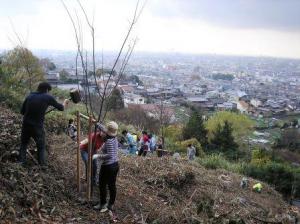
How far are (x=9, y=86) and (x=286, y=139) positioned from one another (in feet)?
94.1

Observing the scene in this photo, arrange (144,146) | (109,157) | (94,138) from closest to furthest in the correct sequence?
(109,157), (94,138), (144,146)

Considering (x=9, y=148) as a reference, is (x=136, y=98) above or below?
below

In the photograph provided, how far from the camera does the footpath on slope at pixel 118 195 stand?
482cm

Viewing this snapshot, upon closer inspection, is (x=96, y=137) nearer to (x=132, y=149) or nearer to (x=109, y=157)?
(x=109, y=157)

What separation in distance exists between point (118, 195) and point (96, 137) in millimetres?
1189

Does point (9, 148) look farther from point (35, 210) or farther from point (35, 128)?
point (35, 210)

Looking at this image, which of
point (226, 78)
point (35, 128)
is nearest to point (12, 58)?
point (35, 128)

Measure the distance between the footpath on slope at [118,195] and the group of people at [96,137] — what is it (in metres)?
0.28

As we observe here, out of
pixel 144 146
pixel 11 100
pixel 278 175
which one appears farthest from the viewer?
pixel 278 175

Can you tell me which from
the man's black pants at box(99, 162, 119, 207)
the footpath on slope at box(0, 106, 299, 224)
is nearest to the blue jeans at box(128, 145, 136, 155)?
the footpath on slope at box(0, 106, 299, 224)

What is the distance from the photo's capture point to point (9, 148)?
234 inches

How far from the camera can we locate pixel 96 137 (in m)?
5.49

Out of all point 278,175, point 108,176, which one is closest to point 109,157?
point 108,176

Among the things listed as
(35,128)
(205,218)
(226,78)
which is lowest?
(226,78)
